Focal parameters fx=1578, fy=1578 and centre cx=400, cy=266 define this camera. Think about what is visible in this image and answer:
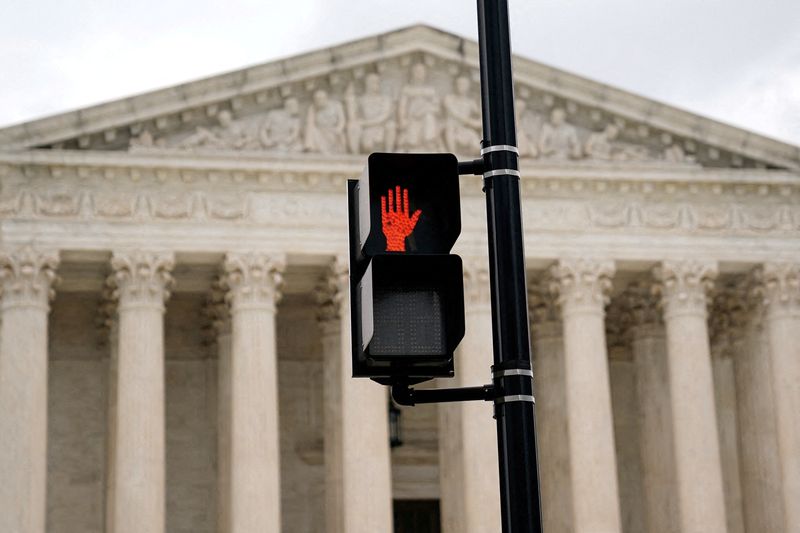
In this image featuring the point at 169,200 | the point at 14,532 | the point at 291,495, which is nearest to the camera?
the point at 14,532

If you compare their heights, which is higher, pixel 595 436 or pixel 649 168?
pixel 649 168

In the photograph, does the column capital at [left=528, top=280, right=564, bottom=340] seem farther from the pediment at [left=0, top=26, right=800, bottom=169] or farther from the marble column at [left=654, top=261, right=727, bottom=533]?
the pediment at [left=0, top=26, right=800, bottom=169]

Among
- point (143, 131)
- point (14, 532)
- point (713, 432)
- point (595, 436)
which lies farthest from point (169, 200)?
point (713, 432)

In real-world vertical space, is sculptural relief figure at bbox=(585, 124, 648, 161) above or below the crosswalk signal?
above

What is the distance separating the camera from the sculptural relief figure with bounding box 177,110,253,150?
121 feet

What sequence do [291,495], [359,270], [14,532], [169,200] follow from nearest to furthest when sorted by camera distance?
[359,270] < [14,532] < [169,200] < [291,495]

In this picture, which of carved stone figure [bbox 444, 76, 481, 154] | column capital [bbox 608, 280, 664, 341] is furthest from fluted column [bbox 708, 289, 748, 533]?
carved stone figure [bbox 444, 76, 481, 154]

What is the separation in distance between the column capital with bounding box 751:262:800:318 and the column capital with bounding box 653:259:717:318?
1.40 m

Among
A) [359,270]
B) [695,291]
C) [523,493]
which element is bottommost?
[523,493]

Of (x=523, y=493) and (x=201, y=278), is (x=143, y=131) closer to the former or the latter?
(x=201, y=278)

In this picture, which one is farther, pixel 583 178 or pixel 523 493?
pixel 583 178

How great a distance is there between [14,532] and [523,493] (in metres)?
27.8

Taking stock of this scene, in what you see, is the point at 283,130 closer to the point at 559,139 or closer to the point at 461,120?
the point at 461,120

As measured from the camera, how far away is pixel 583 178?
3822 centimetres
